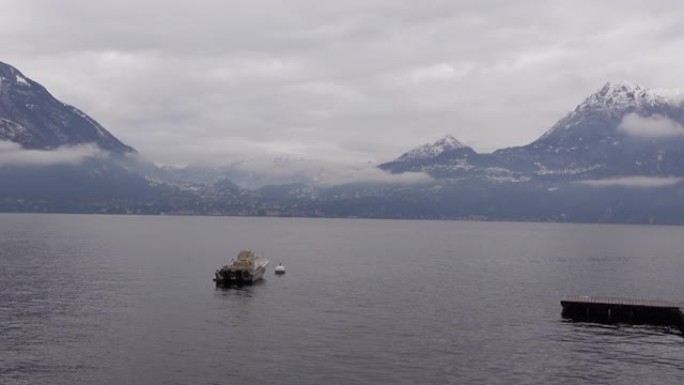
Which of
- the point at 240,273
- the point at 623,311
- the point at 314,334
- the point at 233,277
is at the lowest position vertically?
the point at 314,334

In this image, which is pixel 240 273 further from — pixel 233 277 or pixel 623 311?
pixel 623 311

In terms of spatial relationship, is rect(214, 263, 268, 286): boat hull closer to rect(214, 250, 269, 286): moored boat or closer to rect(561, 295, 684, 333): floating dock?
rect(214, 250, 269, 286): moored boat

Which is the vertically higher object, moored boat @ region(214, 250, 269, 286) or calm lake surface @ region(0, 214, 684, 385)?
moored boat @ region(214, 250, 269, 286)

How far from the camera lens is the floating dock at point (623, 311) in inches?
4122

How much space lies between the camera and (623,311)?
107375mm

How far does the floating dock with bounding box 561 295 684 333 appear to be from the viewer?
343 feet

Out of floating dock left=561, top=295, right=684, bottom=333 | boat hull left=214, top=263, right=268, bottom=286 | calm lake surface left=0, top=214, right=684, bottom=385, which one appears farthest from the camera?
boat hull left=214, top=263, right=268, bottom=286

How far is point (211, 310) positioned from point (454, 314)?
38306 millimetres

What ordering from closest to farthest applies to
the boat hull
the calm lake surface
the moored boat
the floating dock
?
the calm lake surface
the floating dock
the boat hull
the moored boat

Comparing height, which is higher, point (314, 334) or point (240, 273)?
point (240, 273)

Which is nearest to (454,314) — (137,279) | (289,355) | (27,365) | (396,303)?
(396,303)

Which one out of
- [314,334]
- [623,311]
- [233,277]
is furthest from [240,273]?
[623,311]

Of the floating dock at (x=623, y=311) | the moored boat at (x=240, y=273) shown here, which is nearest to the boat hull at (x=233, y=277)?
the moored boat at (x=240, y=273)

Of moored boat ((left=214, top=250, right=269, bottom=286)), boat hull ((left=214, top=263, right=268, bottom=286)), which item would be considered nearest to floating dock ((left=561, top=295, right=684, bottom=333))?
boat hull ((left=214, top=263, right=268, bottom=286))
